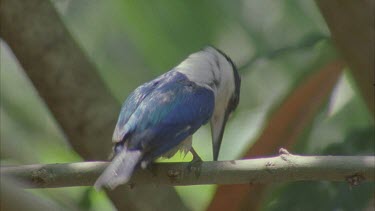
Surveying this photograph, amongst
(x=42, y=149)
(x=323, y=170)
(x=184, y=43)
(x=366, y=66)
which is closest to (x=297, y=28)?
(x=184, y=43)

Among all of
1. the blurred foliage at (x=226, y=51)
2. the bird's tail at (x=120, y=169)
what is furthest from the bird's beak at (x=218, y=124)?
Answer: the bird's tail at (x=120, y=169)

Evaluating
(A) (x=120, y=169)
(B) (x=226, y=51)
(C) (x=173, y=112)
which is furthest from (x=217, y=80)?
(A) (x=120, y=169)

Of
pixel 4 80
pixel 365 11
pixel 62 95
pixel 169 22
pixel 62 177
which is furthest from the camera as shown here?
pixel 4 80

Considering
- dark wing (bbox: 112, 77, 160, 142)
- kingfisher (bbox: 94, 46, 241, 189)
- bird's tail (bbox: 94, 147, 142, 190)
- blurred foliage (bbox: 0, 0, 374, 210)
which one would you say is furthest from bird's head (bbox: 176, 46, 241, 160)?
bird's tail (bbox: 94, 147, 142, 190)

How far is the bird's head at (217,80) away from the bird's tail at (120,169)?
0.43 m

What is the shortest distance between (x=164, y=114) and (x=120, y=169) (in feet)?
0.92

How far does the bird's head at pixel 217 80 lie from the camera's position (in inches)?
79.2

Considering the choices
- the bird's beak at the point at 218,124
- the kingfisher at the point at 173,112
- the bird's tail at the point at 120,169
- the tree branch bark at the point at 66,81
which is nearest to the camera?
the bird's tail at the point at 120,169

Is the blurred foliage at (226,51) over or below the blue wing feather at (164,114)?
below

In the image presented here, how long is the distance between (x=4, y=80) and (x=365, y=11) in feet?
4.39

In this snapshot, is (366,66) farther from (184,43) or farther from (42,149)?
(42,149)

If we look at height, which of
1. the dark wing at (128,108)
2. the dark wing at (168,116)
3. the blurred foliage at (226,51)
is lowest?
the blurred foliage at (226,51)

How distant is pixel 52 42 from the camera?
2.16m

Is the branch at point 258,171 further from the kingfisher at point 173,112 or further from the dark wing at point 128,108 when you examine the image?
the dark wing at point 128,108
